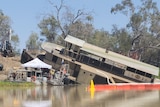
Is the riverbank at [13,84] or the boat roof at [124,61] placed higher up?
the boat roof at [124,61]

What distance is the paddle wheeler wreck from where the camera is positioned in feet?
142

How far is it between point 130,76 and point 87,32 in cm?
3589

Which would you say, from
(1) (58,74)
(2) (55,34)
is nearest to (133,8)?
(2) (55,34)

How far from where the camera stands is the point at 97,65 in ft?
149

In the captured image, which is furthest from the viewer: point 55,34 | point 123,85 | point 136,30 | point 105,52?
point 55,34

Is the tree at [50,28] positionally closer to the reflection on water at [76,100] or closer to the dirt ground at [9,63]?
the dirt ground at [9,63]

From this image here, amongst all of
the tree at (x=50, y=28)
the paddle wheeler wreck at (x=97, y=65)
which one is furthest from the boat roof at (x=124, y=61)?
the tree at (x=50, y=28)

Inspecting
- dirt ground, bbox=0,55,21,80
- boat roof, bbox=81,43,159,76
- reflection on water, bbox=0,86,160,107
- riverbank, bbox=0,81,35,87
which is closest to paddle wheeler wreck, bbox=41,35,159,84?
boat roof, bbox=81,43,159,76

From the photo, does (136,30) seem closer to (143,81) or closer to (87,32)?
(87,32)

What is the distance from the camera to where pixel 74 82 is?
43.5m

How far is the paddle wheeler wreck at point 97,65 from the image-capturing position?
4319 centimetres

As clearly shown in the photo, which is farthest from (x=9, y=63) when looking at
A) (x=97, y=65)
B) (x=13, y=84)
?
(x=13, y=84)

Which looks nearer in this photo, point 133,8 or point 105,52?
point 105,52

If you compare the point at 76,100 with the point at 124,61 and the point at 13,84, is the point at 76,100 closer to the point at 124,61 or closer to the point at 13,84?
the point at 13,84
